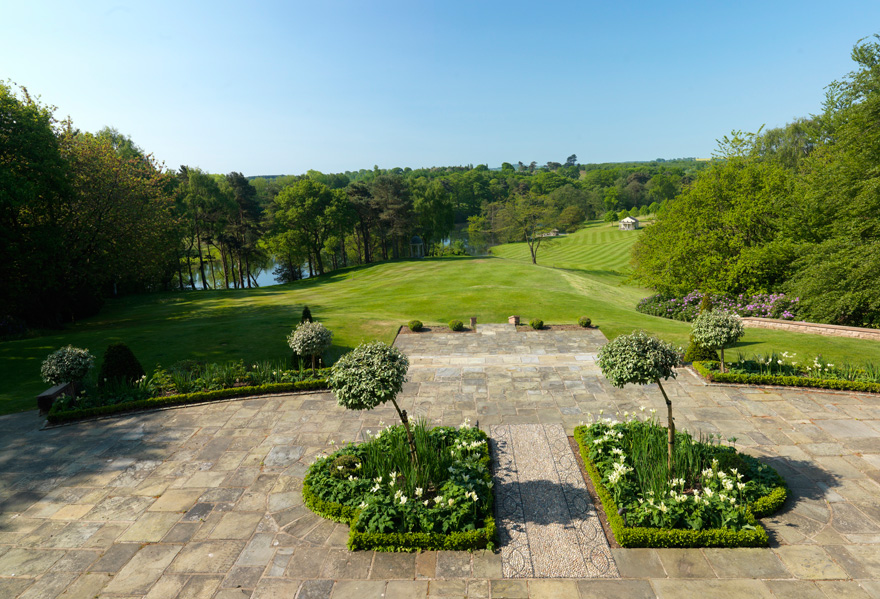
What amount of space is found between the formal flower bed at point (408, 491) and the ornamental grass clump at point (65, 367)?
930 cm

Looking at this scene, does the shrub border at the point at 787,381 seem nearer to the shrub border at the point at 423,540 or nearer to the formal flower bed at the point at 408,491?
the formal flower bed at the point at 408,491

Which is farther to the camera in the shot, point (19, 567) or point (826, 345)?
point (826, 345)

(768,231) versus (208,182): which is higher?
(208,182)

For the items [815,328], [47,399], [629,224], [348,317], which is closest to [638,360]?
[47,399]

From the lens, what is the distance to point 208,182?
158 ft

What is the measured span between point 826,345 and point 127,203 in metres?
35.3

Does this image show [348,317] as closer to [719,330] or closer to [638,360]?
[719,330]

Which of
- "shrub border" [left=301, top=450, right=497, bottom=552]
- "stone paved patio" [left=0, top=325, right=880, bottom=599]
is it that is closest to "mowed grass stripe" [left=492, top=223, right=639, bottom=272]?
"stone paved patio" [left=0, top=325, right=880, bottom=599]

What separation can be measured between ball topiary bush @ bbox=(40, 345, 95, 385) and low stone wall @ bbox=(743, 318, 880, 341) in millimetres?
26747

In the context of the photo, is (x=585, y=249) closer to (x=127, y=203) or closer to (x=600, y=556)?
(x=127, y=203)

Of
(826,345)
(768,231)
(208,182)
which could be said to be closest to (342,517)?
(826,345)

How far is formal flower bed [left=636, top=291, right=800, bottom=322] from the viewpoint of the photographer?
23.5 metres

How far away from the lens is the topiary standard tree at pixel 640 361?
7.84 m

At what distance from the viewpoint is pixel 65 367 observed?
1334 centimetres
